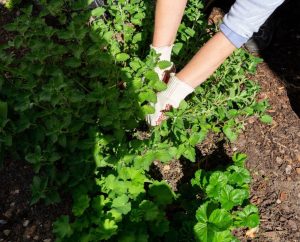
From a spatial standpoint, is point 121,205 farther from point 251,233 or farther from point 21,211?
point 251,233

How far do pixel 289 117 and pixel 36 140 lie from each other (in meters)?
1.73

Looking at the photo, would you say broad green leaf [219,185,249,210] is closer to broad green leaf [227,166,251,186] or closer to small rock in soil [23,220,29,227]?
A: broad green leaf [227,166,251,186]

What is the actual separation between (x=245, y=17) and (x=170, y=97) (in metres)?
0.67

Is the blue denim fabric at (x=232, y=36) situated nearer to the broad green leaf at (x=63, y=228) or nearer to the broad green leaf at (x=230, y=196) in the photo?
the broad green leaf at (x=230, y=196)

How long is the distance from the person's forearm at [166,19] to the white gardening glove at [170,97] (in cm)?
22

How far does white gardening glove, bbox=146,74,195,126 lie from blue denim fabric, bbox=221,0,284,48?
16.5 inches

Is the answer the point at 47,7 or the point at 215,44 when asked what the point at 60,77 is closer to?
the point at 47,7

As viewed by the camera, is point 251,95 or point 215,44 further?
point 251,95

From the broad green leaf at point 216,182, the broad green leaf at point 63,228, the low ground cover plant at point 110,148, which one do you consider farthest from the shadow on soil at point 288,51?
the broad green leaf at point 63,228

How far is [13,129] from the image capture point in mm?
2092

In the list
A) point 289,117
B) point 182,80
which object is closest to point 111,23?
point 182,80

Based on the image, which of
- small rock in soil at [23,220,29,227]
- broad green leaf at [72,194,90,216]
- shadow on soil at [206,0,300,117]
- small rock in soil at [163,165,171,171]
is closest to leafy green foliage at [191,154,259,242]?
small rock in soil at [163,165,171,171]

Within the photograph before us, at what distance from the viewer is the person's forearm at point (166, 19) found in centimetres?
217

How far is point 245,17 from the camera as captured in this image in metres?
1.91
